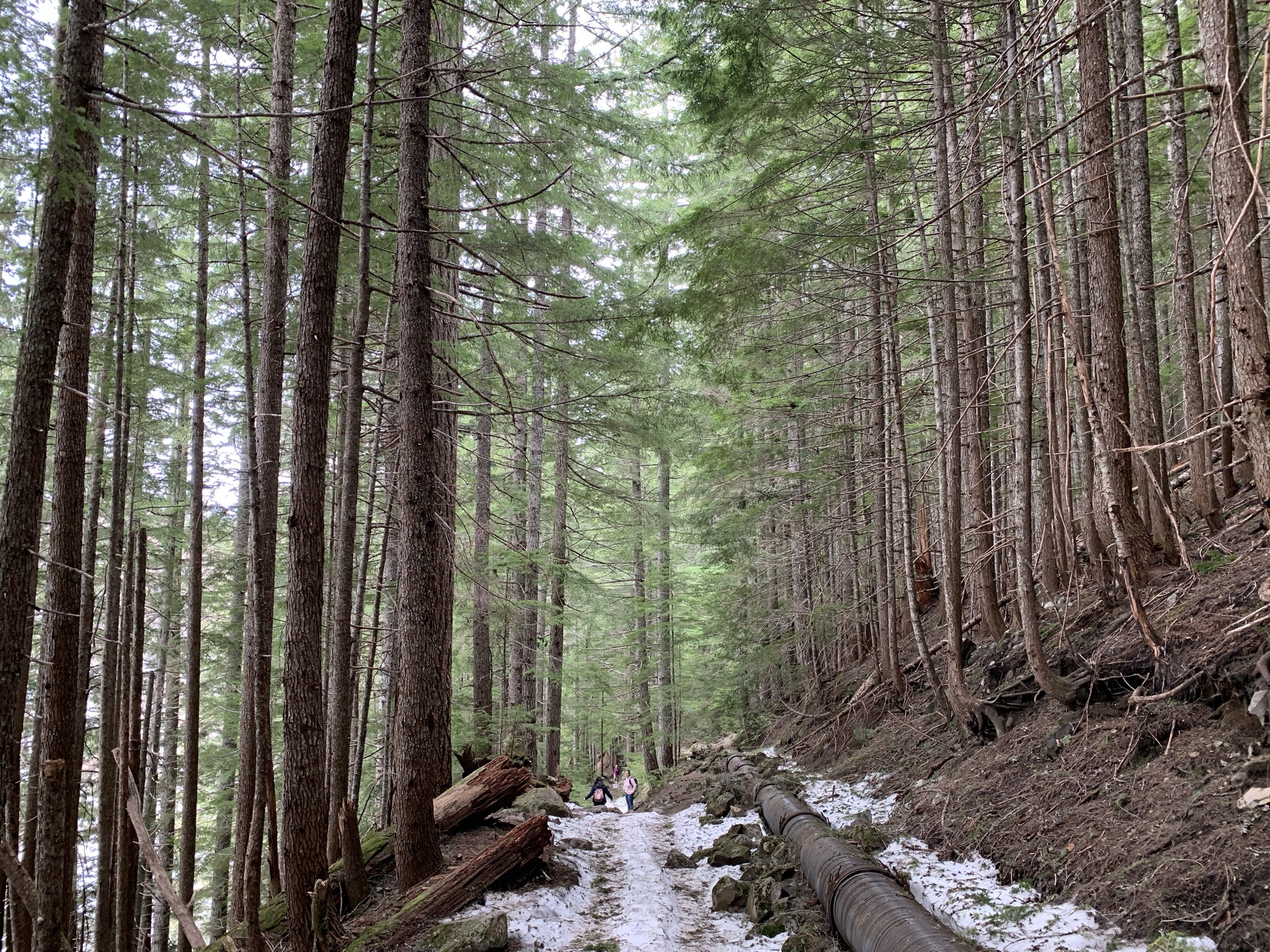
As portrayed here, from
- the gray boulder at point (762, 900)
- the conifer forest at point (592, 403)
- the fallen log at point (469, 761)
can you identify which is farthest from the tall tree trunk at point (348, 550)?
the gray boulder at point (762, 900)

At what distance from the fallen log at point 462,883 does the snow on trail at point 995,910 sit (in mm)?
3181

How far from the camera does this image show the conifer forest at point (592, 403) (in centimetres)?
446

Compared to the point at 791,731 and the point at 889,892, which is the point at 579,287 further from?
the point at 791,731

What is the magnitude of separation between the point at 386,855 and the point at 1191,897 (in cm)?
647

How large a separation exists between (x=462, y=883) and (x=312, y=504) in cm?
341

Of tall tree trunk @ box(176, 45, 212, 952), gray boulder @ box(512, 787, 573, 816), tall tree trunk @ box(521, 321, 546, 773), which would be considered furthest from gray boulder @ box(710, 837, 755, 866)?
tall tree trunk @ box(521, 321, 546, 773)

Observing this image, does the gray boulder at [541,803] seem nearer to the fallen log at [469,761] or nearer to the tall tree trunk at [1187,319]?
the fallen log at [469,761]

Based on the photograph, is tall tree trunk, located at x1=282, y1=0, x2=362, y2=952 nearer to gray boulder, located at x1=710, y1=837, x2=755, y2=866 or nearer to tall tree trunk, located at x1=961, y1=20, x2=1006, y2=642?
gray boulder, located at x1=710, y1=837, x2=755, y2=866

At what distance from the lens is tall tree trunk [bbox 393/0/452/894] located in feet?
21.9

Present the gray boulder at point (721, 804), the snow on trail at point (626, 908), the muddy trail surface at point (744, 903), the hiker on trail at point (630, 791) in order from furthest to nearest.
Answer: the hiker on trail at point (630, 791), the gray boulder at point (721, 804), the snow on trail at point (626, 908), the muddy trail surface at point (744, 903)

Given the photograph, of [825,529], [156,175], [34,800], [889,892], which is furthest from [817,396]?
[34,800]

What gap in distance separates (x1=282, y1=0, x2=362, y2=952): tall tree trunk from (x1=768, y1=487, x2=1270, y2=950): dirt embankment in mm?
5122

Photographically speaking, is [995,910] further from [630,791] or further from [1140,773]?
[630,791]

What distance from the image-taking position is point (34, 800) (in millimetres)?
7738
